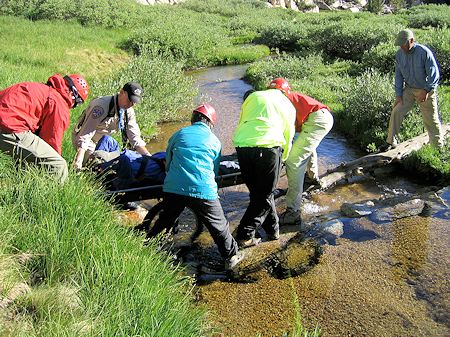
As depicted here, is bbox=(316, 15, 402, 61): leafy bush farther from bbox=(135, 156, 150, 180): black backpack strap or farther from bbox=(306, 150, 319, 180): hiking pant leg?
bbox=(135, 156, 150, 180): black backpack strap

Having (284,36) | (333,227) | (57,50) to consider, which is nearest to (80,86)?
(333,227)

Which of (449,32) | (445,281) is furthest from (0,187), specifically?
(449,32)

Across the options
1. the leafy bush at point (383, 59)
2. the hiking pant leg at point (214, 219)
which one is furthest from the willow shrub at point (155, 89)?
the leafy bush at point (383, 59)

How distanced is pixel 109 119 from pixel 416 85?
5637mm

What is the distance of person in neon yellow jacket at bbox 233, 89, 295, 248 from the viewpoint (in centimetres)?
520

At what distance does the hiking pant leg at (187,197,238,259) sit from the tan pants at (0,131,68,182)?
4.95 feet

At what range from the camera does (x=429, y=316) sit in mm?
4363

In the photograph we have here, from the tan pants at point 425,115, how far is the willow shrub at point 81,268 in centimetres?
602

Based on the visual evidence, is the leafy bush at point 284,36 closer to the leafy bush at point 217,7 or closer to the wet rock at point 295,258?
the leafy bush at point 217,7

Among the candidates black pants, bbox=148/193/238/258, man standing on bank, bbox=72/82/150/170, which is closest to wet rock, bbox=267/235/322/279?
black pants, bbox=148/193/238/258

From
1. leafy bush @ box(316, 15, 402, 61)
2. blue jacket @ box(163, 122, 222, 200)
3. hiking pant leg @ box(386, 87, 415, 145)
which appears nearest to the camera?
blue jacket @ box(163, 122, 222, 200)

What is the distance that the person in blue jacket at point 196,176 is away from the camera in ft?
15.4

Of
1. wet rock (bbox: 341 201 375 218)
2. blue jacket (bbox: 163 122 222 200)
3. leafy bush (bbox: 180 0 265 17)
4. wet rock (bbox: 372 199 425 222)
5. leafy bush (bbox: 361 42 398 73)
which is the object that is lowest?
wet rock (bbox: 372 199 425 222)

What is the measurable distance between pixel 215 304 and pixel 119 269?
1.55 meters
